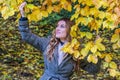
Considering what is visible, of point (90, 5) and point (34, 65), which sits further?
point (34, 65)

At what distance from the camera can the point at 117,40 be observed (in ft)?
10.1

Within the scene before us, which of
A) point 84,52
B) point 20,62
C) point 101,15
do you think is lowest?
point 84,52

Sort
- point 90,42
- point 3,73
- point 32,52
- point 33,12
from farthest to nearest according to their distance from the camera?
point 32,52, point 3,73, point 33,12, point 90,42

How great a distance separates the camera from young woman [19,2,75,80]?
3.50 m

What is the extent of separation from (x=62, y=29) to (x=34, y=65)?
3759 millimetres

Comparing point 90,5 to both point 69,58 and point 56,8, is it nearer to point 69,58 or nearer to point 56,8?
point 56,8

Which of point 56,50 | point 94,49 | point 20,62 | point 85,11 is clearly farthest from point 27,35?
point 20,62

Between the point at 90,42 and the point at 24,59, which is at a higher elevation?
the point at 24,59

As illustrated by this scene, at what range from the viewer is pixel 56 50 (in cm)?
362

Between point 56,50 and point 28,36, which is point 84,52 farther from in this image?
point 28,36

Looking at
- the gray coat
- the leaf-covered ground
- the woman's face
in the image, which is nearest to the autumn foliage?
the woman's face

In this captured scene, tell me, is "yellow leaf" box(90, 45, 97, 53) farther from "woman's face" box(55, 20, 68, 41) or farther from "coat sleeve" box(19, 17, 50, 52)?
"coat sleeve" box(19, 17, 50, 52)

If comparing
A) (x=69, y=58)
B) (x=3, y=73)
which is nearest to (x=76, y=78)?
(x=3, y=73)

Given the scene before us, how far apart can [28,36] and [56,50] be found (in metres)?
0.32
